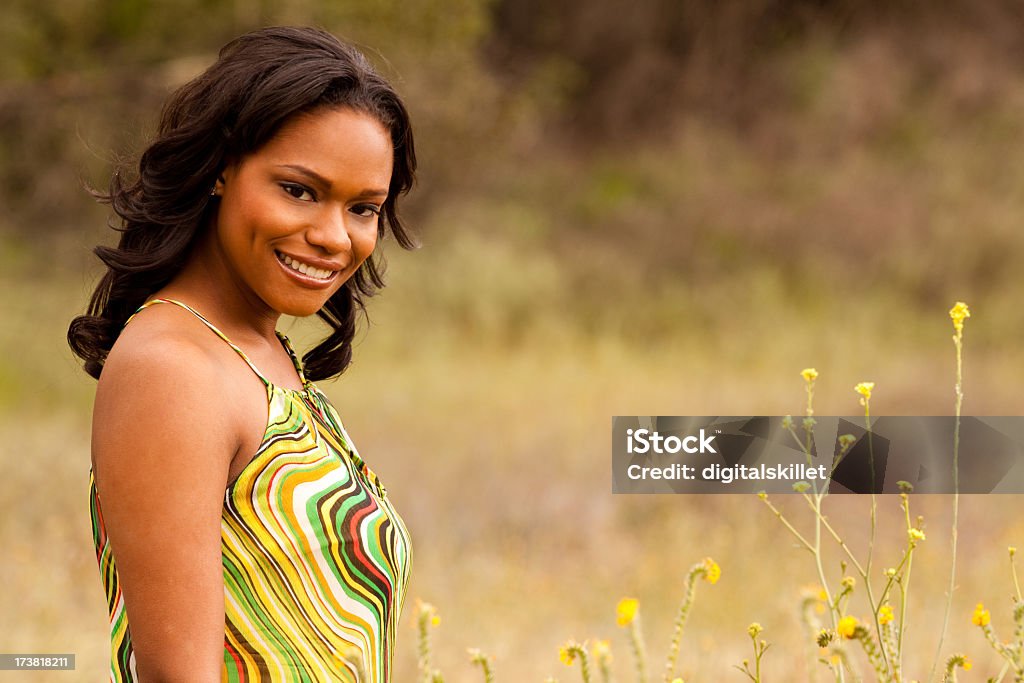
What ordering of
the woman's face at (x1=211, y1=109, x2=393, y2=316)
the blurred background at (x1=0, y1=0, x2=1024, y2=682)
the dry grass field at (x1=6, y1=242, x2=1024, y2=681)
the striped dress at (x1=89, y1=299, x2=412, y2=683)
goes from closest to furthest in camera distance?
the striped dress at (x1=89, y1=299, x2=412, y2=683) → the woman's face at (x1=211, y1=109, x2=393, y2=316) → the dry grass field at (x1=6, y1=242, x2=1024, y2=681) → the blurred background at (x1=0, y1=0, x2=1024, y2=682)

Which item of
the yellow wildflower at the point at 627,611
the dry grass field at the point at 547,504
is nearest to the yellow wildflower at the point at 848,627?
the yellow wildflower at the point at 627,611

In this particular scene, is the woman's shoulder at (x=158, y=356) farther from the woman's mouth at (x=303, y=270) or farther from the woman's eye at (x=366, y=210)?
the woman's eye at (x=366, y=210)

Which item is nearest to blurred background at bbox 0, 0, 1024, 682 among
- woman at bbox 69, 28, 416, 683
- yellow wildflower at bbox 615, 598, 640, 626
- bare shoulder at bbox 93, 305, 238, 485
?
yellow wildflower at bbox 615, 598, 640, 626

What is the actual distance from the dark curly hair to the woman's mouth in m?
0.13

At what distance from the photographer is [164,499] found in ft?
4.00

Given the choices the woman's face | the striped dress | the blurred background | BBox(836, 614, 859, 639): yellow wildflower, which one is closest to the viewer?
BBox(836, 614, 859, 639): yellow wildflower

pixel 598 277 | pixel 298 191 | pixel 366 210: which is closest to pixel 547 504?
pixel 366 210

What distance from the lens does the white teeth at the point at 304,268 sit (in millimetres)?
1479

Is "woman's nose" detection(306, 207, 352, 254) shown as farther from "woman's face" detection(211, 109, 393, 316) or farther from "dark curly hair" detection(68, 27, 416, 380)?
"dark curly hair" detection(68, 27, 416, 380)

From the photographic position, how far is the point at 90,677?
3703 millimetres

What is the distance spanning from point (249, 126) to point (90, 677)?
2830mm

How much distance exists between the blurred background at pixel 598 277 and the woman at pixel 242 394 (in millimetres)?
422

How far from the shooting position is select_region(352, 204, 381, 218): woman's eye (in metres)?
1.53

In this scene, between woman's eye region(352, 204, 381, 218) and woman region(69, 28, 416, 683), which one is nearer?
woman region(69, 28, 416, 683)
